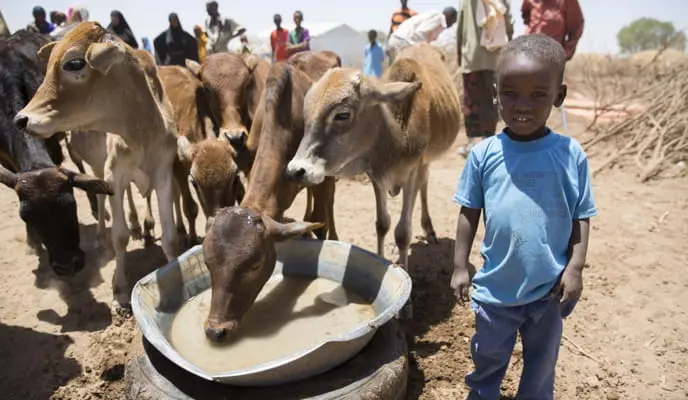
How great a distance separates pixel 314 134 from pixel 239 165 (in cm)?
95

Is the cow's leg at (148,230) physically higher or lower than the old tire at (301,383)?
lower

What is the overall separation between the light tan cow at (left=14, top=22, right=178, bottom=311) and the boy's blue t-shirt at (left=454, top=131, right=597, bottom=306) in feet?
8.55

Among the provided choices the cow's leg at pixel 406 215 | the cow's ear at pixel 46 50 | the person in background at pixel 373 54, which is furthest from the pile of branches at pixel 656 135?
the cow's ear at pixel 46 50

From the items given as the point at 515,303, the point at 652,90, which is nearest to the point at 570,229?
the point at 515,303

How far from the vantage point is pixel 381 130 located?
3.61m

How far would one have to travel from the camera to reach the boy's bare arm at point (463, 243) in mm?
2459

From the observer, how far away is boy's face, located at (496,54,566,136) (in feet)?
7.00

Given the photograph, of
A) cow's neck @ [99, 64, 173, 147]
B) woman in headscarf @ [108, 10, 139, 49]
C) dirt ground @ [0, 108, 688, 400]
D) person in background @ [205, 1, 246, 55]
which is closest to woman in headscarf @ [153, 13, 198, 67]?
woman in headscarf @ [108, 10, 139, 49]

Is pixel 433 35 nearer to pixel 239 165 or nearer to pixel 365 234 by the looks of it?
pixel 365 234

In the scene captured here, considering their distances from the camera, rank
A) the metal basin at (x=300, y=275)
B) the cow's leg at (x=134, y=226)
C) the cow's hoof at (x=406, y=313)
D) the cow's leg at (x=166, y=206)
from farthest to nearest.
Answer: the cow's leg at (x=134, y=226) → the cow's leg at (x=166, y=206) → the cow's hoof at (x=406, y=313) → the metal basin at (x=300, y=275)

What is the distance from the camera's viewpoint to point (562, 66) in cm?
219

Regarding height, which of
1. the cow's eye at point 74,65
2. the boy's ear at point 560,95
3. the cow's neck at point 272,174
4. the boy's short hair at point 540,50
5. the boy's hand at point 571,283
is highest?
the boy's short hair at point 540,50

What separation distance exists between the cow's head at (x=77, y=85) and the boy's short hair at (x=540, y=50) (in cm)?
262

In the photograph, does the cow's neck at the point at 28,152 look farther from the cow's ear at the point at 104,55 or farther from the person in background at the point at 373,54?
the person in background at the point at 373,54
